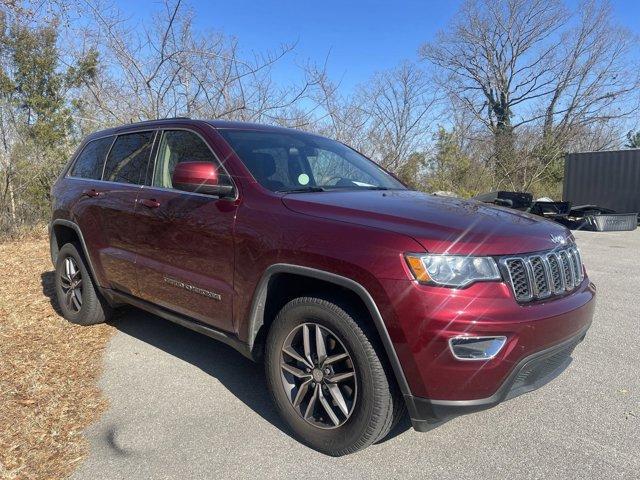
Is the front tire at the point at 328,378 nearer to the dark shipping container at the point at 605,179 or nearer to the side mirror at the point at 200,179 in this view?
the side mirror at the point at 200,179

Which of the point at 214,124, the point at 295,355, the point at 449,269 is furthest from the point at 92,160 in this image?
the point at 449,269

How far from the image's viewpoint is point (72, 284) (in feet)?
16.2

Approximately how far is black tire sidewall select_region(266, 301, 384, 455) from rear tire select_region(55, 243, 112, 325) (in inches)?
98.6

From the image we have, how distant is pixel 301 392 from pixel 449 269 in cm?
112

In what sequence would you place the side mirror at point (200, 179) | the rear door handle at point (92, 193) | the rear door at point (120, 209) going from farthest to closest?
the rear door handle at point (92, 193), the rear door at point (120, 209), the side mirror at point (200, 179)

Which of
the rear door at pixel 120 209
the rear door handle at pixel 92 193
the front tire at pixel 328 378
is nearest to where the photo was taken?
the front tire at pixel 328 378

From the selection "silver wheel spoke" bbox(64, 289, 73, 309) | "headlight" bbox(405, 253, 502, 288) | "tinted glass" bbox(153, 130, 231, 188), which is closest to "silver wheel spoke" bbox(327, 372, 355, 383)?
"headlight" bbox(405, 253, 502, 288)

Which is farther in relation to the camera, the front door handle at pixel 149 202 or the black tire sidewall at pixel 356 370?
the front door handle at pixel 149 202

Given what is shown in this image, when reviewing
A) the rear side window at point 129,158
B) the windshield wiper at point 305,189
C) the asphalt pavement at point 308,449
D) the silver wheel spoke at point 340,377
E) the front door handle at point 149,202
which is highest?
the rear side window at point 129,158

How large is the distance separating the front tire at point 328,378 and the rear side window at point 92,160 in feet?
9.00

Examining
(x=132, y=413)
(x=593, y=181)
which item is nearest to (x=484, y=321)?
(x=132, y=413)

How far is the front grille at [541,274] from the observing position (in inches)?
94.9

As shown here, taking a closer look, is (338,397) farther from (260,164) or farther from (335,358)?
(260,164)

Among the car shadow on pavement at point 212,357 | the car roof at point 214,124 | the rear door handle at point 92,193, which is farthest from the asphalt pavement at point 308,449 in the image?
the car roof at point 214,124
